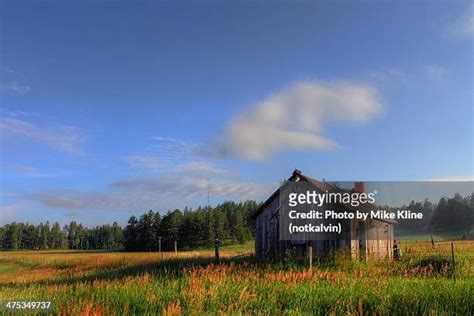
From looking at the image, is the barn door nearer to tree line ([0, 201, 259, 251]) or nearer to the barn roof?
the barn roof

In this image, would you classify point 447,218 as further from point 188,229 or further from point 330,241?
point 188,229

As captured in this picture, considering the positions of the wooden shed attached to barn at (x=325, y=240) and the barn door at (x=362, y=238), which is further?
the barn door at (x=362, y=238)

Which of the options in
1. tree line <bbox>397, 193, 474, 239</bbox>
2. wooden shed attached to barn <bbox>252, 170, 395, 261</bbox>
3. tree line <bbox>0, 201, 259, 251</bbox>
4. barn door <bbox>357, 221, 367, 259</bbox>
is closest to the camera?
wooden shed attached to barn <bbox>252, 170, 395, 261</bbox>

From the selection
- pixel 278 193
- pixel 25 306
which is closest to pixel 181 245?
pixel 278 193

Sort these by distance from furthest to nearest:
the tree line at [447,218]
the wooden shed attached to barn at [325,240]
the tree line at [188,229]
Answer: the tree line at [188,229] → the tree line at [447,218] → the wooden shed attached to barn at [325,240]

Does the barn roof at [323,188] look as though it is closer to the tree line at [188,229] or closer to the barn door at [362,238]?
the barn door at [362,238]

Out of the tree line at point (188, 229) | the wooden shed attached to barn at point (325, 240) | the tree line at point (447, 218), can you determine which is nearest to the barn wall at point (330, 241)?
the wooden shed attached to barn at point (325, 240)

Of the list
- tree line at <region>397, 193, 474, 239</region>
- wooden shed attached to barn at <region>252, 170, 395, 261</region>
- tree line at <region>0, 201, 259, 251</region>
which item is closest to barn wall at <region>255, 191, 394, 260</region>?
wooden shed attached to barn at <region>252, 170, 395, 261</region>

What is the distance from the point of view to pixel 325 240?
61.1 feet

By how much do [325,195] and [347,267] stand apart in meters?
5.09

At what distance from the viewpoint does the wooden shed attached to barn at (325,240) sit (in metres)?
18.2

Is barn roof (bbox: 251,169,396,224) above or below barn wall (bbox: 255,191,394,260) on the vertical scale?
above

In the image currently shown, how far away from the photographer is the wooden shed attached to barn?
1825 centimetres

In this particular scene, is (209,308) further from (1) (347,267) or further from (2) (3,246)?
(2) (3,246)
